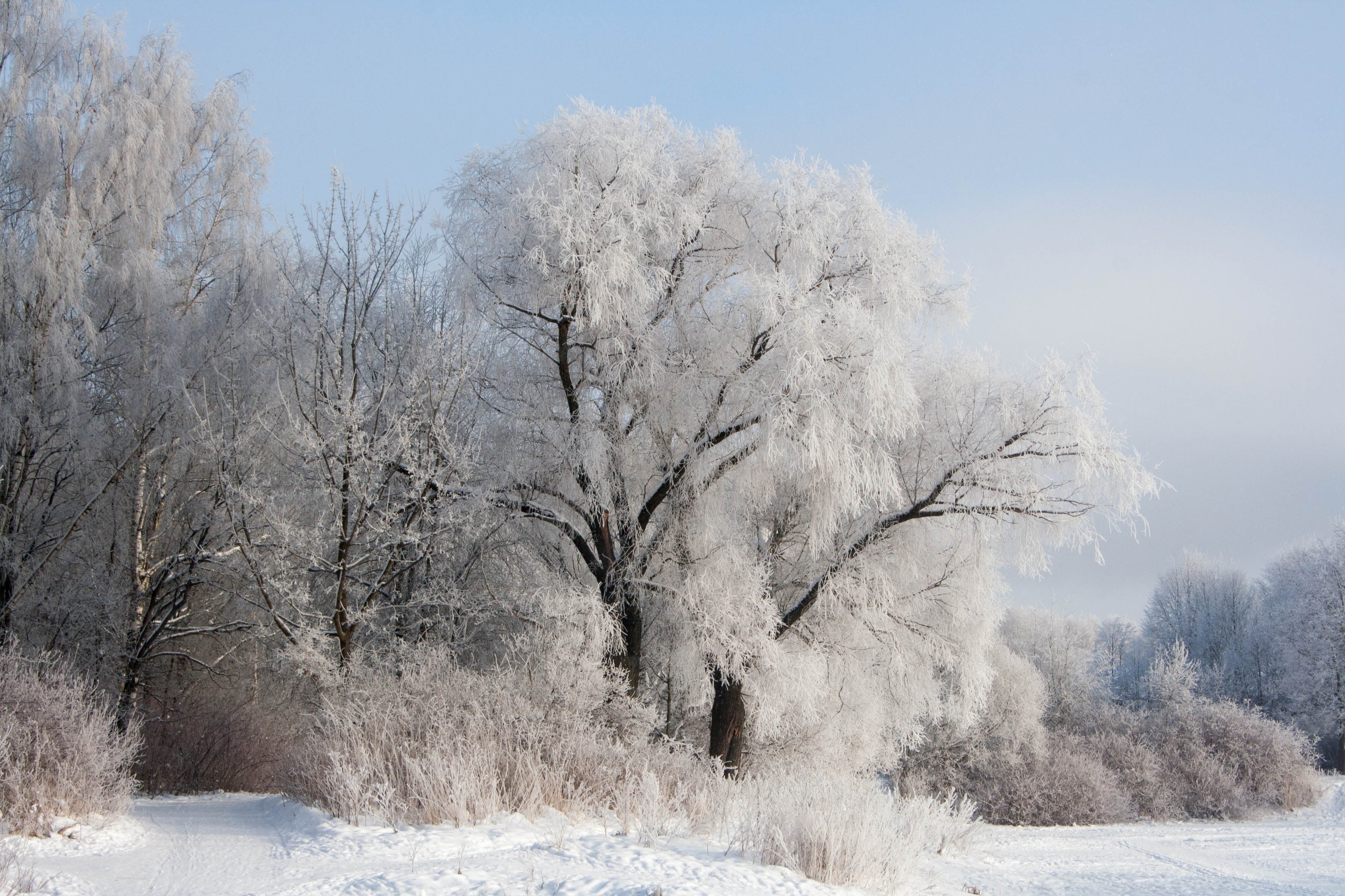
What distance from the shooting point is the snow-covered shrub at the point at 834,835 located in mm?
4984

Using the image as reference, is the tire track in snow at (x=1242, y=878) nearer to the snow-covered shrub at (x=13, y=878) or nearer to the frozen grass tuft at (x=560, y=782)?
the frozen grass tuft at (x=560, y=782)

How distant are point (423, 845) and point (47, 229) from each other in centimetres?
1229

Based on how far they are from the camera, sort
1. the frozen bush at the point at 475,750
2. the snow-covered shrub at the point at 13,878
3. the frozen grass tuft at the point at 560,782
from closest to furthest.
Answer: the snow-covered shrub at the point at 13,878 < the frozen grass tuft at the point at 560,782 < the frozen bush at the point at 475,750

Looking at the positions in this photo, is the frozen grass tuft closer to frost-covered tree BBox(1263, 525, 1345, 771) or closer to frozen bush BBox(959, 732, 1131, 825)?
frozen bush BBox(959, 732, 1131, 825)

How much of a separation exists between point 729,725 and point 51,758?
28.2 ft

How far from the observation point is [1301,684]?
3300cm

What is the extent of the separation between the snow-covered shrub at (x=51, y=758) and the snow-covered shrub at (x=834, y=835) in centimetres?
502

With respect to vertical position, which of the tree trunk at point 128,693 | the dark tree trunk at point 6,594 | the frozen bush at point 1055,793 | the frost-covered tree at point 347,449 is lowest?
the frozen bush at point 1055,793

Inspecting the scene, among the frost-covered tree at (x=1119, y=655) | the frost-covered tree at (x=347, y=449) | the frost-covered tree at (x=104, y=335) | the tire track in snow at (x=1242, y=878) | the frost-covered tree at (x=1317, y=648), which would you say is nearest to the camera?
the tire track in snow at (x=1242, y=878)

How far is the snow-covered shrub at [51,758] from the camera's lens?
20.2 ft

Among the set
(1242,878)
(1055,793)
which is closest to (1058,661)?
(1055,793)

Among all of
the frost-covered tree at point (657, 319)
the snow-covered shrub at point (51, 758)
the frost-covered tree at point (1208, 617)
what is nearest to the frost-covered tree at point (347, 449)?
the frost-covered tree at point (657, 319)

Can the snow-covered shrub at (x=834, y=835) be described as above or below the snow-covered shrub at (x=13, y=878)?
above

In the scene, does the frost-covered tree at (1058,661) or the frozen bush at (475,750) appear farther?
the frost-covered tree at (1058,661)
